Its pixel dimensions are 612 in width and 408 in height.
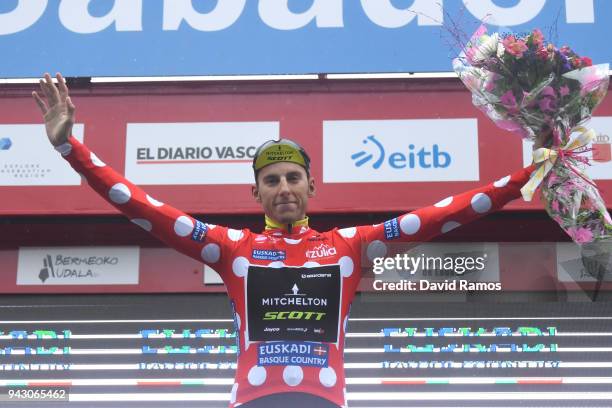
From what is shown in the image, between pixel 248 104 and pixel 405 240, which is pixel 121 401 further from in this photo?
pixel 405 240

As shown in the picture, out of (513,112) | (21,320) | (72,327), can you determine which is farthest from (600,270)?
Answer: (21,320)

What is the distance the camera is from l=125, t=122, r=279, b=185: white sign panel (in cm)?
398

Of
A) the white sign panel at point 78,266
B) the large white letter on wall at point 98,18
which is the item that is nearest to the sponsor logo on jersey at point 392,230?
the white sign panel at point 78,266

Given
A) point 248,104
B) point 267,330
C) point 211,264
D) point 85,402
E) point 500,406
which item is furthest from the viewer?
point 248,104

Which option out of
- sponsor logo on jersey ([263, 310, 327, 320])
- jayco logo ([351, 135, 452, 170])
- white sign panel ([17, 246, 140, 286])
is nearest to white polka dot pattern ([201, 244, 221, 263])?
sponsor logo on jersey ([263, 310, 327, 320])

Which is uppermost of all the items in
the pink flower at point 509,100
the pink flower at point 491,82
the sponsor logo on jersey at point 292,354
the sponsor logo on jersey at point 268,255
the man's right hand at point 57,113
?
the pink flower at point 491,82

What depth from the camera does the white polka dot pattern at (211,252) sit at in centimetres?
223

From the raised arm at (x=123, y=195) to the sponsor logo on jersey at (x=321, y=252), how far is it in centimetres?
22

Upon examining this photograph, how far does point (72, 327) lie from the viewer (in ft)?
12.6

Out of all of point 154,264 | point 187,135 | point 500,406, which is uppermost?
point 187,135

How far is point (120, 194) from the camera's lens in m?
2.16

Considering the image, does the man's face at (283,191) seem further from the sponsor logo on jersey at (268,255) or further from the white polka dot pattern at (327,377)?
the white polka dot pattern at (327,377)

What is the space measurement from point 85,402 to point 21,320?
61 cm

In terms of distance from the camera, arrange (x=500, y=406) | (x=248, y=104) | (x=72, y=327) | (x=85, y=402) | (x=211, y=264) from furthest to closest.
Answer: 1. (x=248, y=104)
2. (x=72, y=327)
3. (x=85, y=402)
4. (x=500, y=406)
5. (x=211, y=264)
